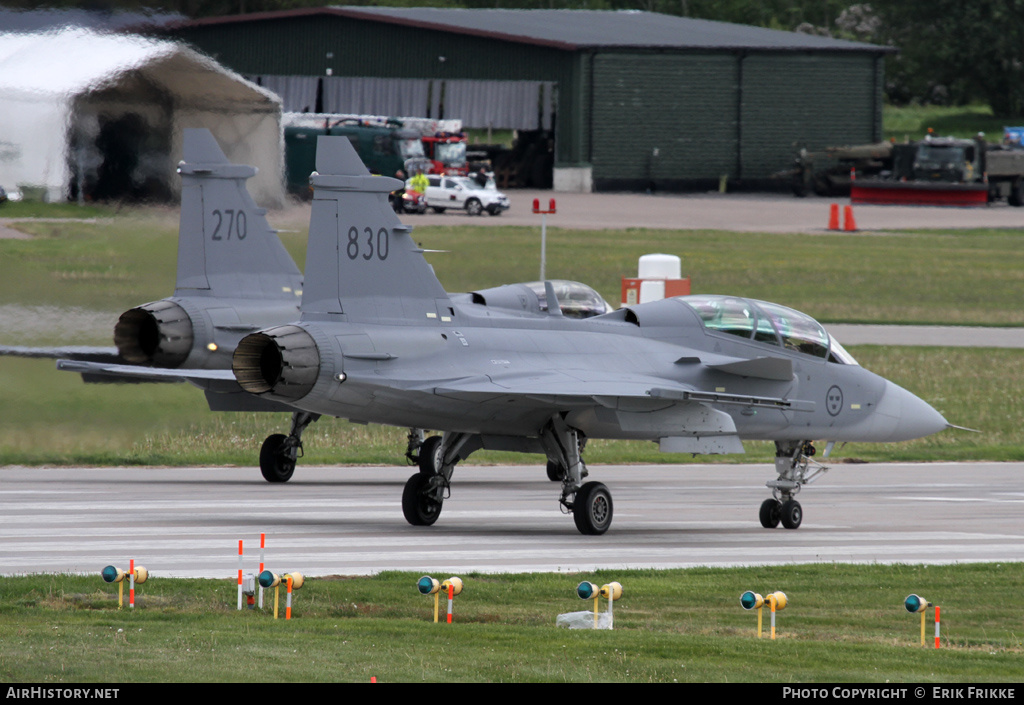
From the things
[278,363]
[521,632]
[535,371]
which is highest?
[278,363]

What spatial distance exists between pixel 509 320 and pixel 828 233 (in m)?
49.3

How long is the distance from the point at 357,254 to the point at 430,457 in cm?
422

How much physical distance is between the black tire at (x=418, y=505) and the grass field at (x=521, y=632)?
4063 millimetres

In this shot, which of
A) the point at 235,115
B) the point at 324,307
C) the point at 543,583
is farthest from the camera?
the point at 235,115

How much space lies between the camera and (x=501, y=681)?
10195 mm

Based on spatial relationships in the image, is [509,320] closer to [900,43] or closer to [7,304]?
[7,304]

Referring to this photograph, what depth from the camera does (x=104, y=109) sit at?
21.6m

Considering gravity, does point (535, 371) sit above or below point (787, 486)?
above

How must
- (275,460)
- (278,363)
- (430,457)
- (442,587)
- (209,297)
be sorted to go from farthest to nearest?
(275,460), (209,297), (430,457), (278,363), (442,587)

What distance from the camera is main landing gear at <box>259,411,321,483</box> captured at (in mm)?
24062

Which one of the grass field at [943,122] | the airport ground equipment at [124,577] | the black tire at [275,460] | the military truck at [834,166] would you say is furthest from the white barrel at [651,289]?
the grass field at [943,122]

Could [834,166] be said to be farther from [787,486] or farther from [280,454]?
[787,486]

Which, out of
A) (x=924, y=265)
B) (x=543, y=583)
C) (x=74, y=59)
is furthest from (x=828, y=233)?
(x=543, y=583)

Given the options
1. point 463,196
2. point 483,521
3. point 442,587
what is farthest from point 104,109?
point 463,196
